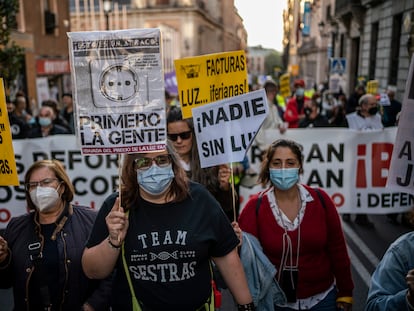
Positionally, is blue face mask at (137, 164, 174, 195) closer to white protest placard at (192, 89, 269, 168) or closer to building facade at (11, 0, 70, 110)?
white protest placard at (192, 89, 269, 168)

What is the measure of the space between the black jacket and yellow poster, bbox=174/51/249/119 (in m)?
1.22

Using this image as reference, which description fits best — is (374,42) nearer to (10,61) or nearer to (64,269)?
(10,61)

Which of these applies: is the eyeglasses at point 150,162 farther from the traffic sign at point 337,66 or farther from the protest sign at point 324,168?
the traffic sign at point 337,66

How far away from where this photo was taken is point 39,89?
14.8 meters

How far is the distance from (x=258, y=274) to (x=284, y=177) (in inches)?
26.3

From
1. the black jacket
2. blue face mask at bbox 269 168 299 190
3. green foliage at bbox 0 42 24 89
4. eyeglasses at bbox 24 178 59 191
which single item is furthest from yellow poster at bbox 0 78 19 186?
green foliage at bbox 0 42 24 89

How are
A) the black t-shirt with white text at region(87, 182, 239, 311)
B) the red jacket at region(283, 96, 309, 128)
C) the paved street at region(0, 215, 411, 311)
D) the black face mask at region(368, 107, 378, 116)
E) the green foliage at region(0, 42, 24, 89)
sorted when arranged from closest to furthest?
the black t-shirt with white text at region(87, 182, 239, 311), the paved street at region(0, 215, 411, 311), the black face mask at region(368, 107, 378, 116), the green foliage at region(0, 42, 24, 89), the red jacket at region(283, 96, 309, 128)

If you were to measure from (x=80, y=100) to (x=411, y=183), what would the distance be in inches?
68.0

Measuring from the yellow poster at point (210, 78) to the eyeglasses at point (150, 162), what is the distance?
0.87 m

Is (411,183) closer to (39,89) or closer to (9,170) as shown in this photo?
(9,170)

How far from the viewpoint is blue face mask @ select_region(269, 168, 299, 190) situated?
118 inches

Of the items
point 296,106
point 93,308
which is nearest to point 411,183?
point 93,308

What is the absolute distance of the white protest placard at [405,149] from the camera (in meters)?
1.98

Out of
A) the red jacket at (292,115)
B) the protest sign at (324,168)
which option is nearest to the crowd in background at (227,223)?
the protest sign at (324,168)
